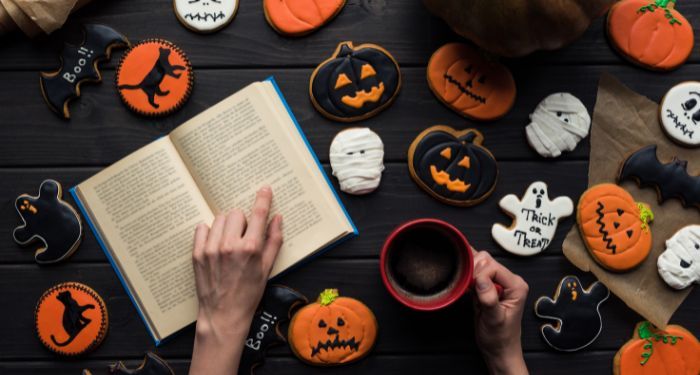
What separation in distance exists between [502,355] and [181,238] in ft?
1.95

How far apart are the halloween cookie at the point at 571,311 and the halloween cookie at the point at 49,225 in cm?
86

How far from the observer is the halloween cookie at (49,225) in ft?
3.40

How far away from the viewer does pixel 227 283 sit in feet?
3.17

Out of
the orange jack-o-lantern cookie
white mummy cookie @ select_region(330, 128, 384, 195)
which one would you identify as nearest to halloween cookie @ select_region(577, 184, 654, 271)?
white mummy cookie @ select_region(330, 128, 384, 195)

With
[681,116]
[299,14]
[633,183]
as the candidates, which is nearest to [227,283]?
[299,14]

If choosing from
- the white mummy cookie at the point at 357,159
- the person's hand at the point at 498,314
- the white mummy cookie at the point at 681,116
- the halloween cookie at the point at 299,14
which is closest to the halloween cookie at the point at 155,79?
the halloween cookie at the point at 299,14

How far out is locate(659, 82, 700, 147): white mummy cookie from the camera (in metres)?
1.05

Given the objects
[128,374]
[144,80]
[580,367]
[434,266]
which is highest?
[144,80]

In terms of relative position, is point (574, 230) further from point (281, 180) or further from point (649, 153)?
point (281, 180)

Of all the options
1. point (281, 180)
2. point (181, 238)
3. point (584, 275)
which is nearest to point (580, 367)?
point (584, 275)

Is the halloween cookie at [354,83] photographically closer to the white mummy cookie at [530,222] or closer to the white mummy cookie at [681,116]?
the white mummy cookie at [530,222]

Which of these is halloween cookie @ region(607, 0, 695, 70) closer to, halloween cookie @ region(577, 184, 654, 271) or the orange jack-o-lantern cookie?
halloween cookie @ region(577, 184, 654, 271)

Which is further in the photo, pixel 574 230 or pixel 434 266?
pixel 574 230

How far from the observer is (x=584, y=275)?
3.46 ft
